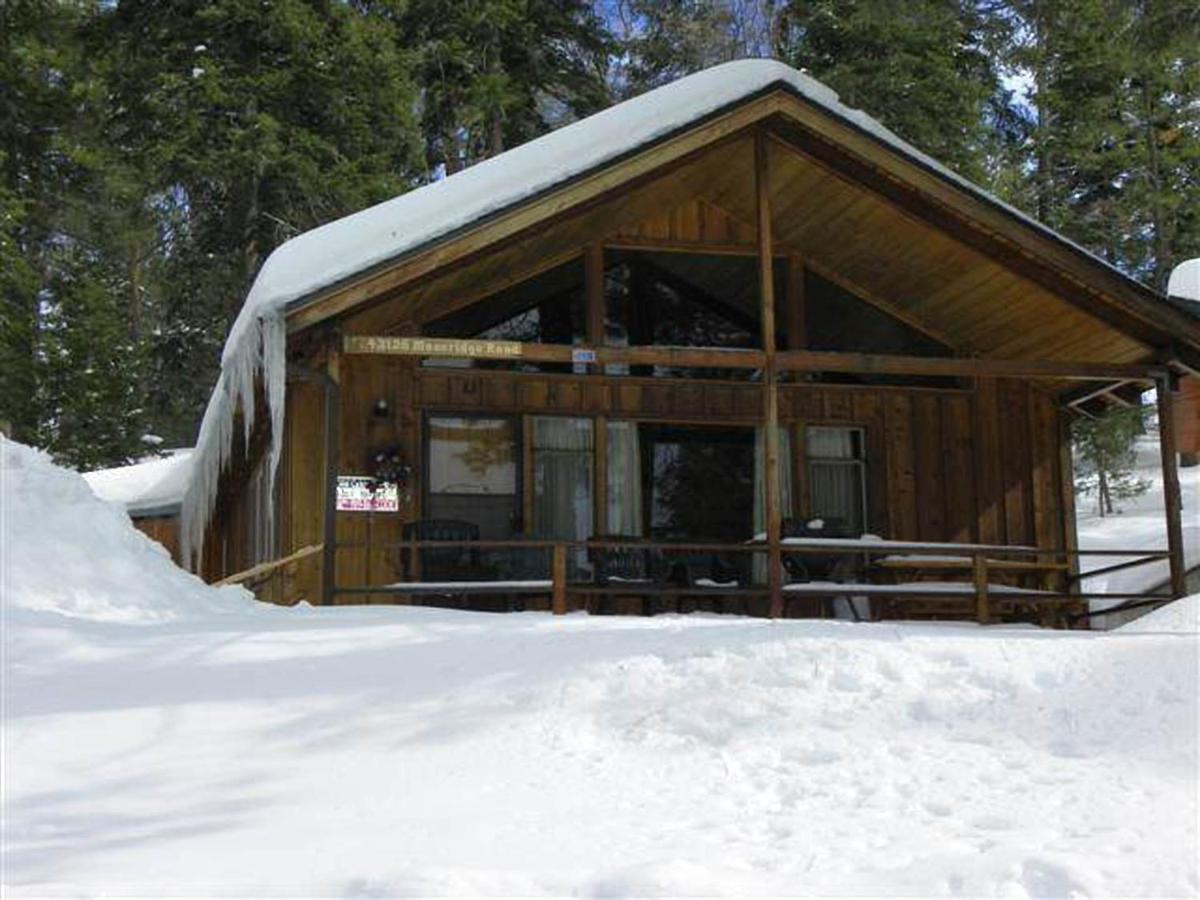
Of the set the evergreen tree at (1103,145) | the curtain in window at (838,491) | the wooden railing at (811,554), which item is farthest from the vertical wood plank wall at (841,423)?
the evergreen tree at (1103,145)

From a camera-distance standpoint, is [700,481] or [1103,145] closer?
[700,481]

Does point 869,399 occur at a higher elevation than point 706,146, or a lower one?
lower

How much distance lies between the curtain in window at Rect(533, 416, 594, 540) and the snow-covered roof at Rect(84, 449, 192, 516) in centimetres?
645

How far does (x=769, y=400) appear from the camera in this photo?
993cm

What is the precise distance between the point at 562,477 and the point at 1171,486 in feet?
18.4

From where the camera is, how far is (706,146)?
1061 centimetres

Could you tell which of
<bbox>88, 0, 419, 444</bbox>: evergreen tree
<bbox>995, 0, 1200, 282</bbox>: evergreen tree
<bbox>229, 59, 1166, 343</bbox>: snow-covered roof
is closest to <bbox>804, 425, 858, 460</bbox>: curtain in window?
<bbox>229, 59, 1166, 343</bbox>: snow-covered roof

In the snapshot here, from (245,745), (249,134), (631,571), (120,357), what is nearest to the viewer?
(245,745)

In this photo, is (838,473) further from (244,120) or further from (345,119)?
(244,120)

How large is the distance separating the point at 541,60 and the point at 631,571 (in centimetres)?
1525

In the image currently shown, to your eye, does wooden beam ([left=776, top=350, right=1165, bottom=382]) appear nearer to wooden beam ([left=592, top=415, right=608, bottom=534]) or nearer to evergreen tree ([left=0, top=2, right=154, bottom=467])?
wooden beam ([left=592, top=415, right=608, bottom=534])

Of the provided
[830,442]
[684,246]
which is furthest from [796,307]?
[830,442]

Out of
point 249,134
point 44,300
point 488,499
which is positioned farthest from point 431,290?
point 44,300

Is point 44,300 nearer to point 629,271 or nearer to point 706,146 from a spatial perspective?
point 629,271
